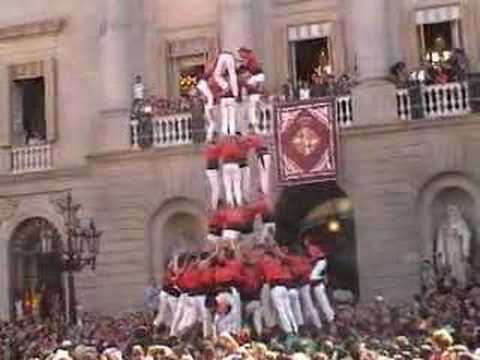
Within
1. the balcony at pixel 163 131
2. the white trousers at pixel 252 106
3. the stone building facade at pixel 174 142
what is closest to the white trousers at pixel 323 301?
the white trousers at pixel 252 106

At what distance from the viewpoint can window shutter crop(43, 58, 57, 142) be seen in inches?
1318

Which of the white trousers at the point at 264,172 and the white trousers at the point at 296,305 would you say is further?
the white trousers at the point at 264,172

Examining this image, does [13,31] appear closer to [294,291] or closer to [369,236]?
[369,236]

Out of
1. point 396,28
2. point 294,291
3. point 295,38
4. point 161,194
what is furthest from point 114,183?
point 294,291

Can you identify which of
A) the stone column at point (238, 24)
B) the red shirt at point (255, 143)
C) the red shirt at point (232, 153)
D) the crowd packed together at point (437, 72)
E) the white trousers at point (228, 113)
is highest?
the stone column at point (238, 24)

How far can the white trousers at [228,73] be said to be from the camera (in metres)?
22.1

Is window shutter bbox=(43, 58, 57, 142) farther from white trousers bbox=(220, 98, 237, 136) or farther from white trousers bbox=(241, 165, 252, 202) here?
white trousers bbox=(241, 165, 252, 202)

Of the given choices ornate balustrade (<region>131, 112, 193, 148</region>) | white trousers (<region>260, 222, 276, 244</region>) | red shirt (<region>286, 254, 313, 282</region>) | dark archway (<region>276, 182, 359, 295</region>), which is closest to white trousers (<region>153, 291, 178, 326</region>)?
white trousers (<region>260, 222, 276, 244</region>)

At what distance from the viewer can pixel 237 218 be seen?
21641mm

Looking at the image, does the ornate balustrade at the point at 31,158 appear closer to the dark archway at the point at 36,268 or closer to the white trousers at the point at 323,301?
the dark archway at the point at 36,268

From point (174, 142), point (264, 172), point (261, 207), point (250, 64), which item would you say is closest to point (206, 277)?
point (261, 207)

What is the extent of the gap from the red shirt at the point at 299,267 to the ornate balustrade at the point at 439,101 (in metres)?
8.19

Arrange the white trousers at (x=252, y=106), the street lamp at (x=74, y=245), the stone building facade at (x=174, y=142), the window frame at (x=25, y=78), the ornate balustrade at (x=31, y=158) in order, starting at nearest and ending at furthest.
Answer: the white trousers at (x=252, y=106) < the street lamp at (x=74, y=245) < the stone building facade at (x=174, y=142) < the ornate balustrade at (x=31, y=158) < the window frame at (x=25, y=78)

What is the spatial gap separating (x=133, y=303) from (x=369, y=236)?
7.08 m
